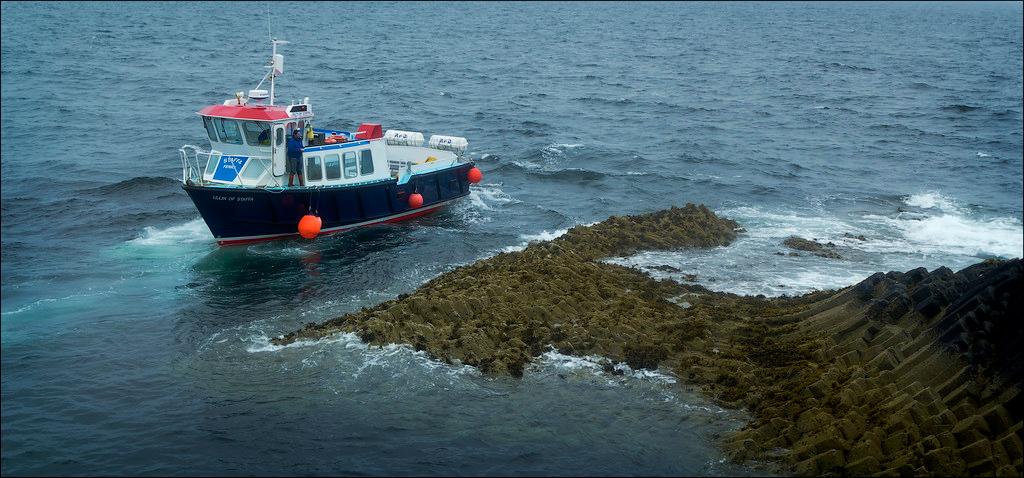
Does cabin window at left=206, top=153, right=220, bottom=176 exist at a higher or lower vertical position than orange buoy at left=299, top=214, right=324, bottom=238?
higher

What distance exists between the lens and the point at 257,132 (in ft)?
102

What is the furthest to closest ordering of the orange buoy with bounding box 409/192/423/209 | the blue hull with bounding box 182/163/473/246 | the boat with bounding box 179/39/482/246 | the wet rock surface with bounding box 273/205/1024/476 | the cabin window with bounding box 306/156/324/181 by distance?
the orange buoy with bounding box 409/192/423/209, the cabin window with bounding box 306/156/324/181, the boat with bounding box 179/39/482/246, the blue hull with bounding box 182/163/473/246, the wet rock surface with bounding box 273/205/1024/476

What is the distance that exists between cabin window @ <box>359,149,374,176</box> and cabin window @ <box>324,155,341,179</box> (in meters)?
0.99

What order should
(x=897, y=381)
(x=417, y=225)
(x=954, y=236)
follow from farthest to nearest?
(x=417, y=225)
(x=954, y=236)
(x=897, y=381)

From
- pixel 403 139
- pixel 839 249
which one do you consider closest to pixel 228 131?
pixel 403 139

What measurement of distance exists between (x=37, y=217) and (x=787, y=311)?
86.9 ft

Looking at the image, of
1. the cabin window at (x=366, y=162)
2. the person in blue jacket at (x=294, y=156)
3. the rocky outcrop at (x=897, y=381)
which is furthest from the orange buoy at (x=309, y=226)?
the rocky outcrop at (x=897, y=381)

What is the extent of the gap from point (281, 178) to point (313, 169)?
1180 millimetres

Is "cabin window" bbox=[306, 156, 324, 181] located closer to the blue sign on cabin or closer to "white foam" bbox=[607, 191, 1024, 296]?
the blue sign on cabin

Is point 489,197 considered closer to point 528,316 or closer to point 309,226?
point 309,226

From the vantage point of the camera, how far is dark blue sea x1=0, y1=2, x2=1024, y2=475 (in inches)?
704

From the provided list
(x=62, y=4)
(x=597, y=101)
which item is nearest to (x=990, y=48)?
(x=597, y=101)

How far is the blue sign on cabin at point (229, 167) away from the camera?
3100 cm

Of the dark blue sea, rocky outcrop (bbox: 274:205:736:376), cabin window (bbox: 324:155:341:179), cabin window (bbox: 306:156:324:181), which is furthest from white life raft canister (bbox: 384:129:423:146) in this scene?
rocky outcrop (bbox: 274:205:736:376)
